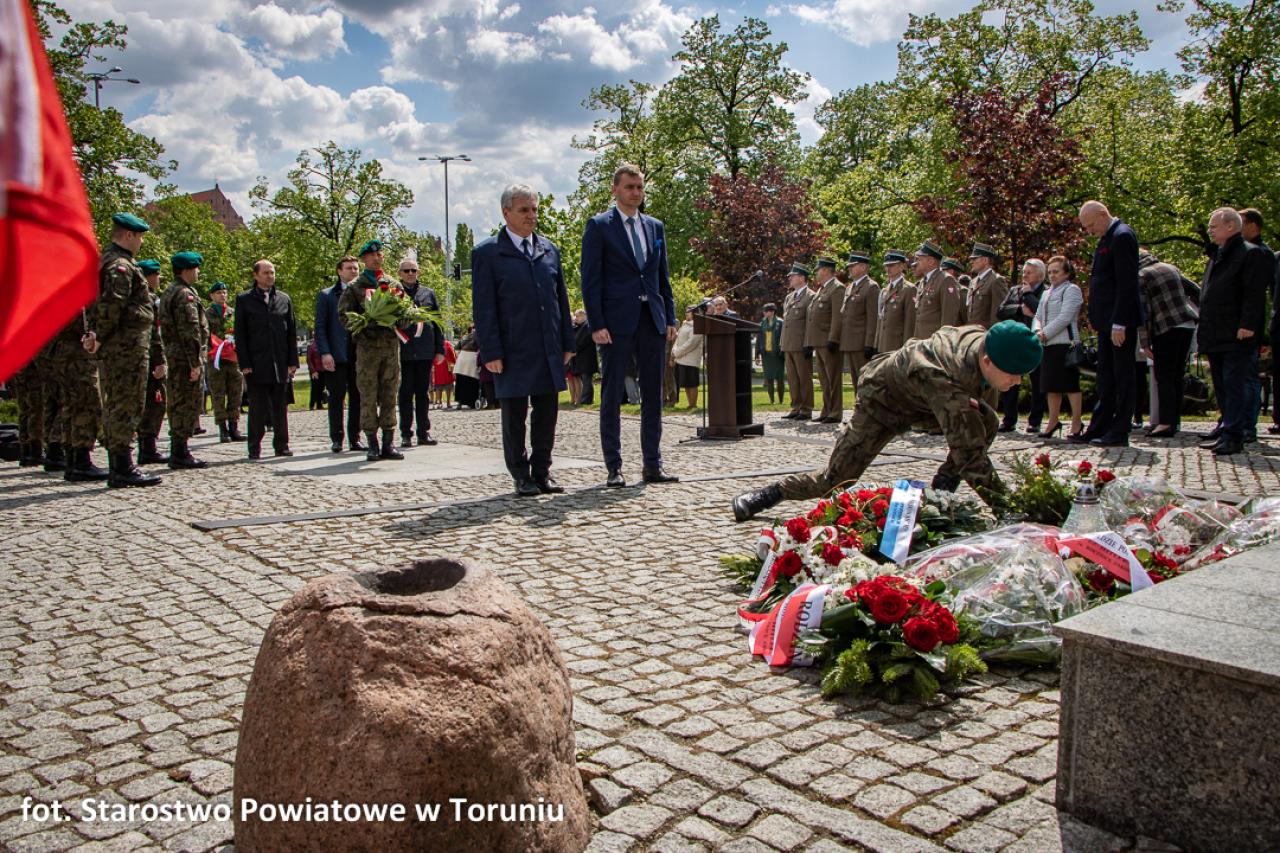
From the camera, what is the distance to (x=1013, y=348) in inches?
212

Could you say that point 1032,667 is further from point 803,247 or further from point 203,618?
point 803,247

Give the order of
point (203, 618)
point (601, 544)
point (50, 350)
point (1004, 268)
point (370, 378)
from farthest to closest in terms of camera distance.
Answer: point (1004, 268)
point (370, 378)
point (50, 350)
point (601, 544)
point (203, 618)

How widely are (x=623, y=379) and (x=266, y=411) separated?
5.50 meters

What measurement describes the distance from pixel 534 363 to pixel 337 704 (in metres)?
5.81

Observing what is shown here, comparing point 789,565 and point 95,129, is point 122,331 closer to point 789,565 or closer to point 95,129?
point 789,565

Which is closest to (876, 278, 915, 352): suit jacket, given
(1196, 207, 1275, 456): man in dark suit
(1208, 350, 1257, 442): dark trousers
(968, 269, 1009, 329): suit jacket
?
(968, 269, 1009, 329): suit jacket

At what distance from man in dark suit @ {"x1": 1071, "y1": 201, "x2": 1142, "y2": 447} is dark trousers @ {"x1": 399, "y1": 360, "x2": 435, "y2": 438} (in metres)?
7.67

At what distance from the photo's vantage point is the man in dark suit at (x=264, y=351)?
11.6 m

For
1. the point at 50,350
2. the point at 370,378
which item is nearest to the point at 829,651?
the point at 370,378

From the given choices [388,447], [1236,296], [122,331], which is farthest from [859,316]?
[122,331]

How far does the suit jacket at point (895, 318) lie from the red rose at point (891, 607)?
1053 cm

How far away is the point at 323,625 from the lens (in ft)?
8.07

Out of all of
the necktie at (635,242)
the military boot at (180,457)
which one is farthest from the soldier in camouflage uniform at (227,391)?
the necktie at (635,242)

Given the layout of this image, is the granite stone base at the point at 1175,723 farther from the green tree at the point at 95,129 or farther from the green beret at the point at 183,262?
the green tree at the point at 95,129
